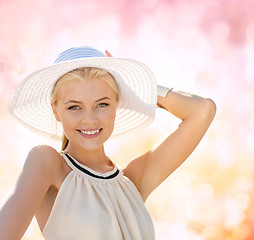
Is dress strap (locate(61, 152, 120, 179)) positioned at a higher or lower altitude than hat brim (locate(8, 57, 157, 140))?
lower

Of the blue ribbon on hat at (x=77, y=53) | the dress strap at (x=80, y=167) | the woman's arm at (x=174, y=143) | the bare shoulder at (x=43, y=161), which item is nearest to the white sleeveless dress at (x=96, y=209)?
the dress strap at (x=80, y=167)

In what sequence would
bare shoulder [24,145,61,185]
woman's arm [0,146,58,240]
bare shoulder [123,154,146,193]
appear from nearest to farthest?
woman's arm [0,146,58,240] → bare shoulder [24,145,61,185] → bare shoulder [123,154,146,193]

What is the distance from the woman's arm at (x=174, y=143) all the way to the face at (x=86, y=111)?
659mm

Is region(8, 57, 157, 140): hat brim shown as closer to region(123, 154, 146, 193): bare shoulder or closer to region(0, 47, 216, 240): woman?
region(0, 47, 216, 240): woman

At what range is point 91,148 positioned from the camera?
3424mm

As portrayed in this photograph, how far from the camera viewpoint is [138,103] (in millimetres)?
4031

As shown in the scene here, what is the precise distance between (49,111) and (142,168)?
914 millimetres

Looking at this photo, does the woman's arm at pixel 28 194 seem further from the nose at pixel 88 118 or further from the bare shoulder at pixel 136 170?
the bare shoulder at pixel 136 170

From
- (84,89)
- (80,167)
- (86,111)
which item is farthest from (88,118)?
(80,167)

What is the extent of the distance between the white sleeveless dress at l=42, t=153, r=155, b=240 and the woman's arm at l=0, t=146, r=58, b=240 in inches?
7.6

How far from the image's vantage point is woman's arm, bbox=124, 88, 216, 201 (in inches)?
155

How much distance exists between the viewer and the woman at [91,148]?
3.10m

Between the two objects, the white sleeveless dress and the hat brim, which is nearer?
the white sleeveless dress

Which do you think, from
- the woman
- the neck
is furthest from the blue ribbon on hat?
the neck
